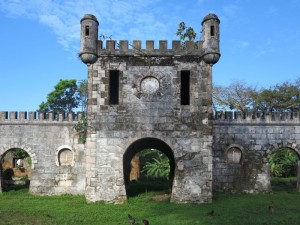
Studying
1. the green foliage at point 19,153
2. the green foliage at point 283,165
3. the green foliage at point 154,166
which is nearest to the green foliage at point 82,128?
the green foliage at point 154,166

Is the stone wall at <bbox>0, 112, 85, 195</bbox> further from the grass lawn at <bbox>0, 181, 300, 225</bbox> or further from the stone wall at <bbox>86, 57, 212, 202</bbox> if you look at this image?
the stone wall at <bbox>86, 57, 212, 202</bbox>

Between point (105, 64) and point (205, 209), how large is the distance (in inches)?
313

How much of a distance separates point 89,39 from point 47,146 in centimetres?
746

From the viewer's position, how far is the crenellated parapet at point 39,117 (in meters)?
21.2

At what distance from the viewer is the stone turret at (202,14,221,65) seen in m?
16.6

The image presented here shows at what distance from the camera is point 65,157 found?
21109 mm

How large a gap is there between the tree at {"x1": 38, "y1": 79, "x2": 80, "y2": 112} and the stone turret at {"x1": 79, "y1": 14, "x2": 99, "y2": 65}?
2673 centimetres

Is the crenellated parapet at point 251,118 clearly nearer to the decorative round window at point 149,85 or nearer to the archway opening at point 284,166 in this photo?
the decorative round window at point 149,85

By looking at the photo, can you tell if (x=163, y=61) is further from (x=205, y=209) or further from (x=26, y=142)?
(x=26, y=142)

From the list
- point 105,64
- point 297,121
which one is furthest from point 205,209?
point 297,121

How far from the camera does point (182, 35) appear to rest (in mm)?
21484

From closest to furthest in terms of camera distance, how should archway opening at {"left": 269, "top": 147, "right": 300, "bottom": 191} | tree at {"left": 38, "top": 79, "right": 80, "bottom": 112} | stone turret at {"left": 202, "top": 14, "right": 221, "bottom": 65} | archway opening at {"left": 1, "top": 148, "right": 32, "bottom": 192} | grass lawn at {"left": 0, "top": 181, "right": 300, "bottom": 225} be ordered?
1. grass lawn at {"left": 0, "top": 181, "right": 300, "bottom": 225}
2. stone turret at {"left": 202, "top": 14, "right": 221, "bottom": 65}
3. archway opening at {"left": 1, "top": 148, "right": 32, "bottom": 192}
4. archway opening at {"left": 269, "top": 147, "right": 300, "bottom": 191}
5. tree at {"left": 38, "top": 79, "right": 80, "bottom": 112}

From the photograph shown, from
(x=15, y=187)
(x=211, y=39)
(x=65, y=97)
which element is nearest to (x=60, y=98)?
(x=65, y=97)

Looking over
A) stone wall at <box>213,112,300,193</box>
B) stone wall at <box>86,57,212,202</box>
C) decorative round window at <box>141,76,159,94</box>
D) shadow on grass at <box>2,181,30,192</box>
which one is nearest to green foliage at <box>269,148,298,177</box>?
stone wall at <box>213,112,300,193</box>
